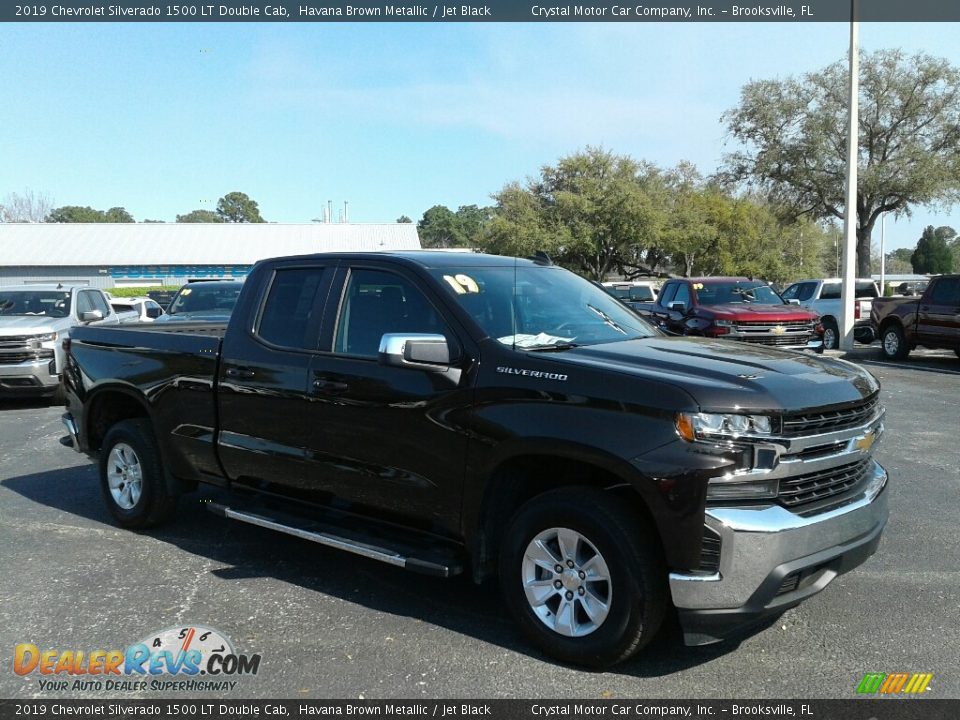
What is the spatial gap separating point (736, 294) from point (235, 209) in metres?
133

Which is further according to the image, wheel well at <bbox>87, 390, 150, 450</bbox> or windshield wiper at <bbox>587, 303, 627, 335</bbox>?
wheel well at <bbox>87, 390, 150, 450</bbox>

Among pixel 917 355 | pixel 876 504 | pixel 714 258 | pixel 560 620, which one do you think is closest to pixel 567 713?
pixel 560 620

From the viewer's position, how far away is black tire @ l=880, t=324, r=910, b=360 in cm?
1695

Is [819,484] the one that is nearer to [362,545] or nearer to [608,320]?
[608,320]

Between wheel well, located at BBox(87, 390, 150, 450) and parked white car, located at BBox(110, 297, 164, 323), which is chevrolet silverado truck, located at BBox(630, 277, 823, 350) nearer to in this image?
wheel well, located at BBox(87, 390, 150, 450)

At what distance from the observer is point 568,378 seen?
3830 millimetres

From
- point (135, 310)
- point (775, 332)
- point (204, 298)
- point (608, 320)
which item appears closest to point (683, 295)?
point (775, 332)

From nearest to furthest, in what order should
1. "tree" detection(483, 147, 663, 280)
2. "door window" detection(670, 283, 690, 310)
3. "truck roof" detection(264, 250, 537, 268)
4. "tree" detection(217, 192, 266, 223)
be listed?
"truck roof" detection(264, 250, 537, 268) < "door window" detection(670, 283, 690, 310) < "tree" detection(483, 147, 663, 280) < "tree" detection(217, 192, 266, 223)

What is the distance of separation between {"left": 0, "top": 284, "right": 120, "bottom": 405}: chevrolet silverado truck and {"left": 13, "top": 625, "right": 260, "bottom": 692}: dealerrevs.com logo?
8.08m

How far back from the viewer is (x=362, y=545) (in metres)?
4.42

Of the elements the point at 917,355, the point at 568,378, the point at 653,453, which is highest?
the point at 568,378

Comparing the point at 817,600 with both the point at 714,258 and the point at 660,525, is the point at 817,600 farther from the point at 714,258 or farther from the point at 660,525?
the point at 714,258

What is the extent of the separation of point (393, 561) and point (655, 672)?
4.47 feet

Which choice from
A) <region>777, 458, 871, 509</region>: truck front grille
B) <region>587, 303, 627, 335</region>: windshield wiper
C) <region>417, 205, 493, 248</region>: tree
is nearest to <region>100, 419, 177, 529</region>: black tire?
<region>587, 303, 627, 335</region>: windshield wiper
